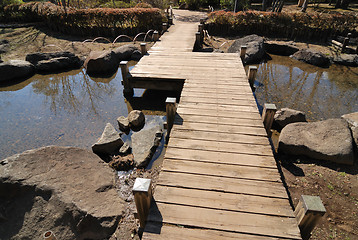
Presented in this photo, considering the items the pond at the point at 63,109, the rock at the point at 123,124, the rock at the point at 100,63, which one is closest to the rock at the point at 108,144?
the pond at the point at 63,109

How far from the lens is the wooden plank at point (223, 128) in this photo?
4.98 m

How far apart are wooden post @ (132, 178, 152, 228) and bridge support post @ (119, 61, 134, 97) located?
19.5ft

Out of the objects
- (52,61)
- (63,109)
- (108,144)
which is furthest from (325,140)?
(52,61)

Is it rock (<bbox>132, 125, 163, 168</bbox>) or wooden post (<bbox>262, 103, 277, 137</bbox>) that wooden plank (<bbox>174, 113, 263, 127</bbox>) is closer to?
wooden post (<bbox>262, 103, 277, 137</bbox>)

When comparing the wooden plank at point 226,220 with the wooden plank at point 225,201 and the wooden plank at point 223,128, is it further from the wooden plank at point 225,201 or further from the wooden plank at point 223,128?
the wooden plank at point 223,128

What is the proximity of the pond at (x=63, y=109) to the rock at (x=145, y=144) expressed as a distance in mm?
746

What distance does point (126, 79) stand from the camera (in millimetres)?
8297

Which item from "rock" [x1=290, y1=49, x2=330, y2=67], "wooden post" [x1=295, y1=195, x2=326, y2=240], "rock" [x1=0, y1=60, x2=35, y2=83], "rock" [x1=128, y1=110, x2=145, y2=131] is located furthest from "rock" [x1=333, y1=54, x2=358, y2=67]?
"rock" [x1=0, y1=60, x2=35, y2=83]

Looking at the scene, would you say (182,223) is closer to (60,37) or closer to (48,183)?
(48,183)

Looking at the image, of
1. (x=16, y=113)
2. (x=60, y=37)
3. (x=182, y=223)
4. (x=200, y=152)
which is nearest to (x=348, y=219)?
(x=200, y=152)

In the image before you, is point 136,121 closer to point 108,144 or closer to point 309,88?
point 108,144

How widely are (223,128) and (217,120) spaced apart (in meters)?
0.37

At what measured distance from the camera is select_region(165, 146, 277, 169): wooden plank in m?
4.11

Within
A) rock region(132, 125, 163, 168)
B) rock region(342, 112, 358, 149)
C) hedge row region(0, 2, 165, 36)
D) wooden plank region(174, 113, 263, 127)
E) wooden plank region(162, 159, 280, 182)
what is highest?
hedge row region(0, 2, 165, 36)
